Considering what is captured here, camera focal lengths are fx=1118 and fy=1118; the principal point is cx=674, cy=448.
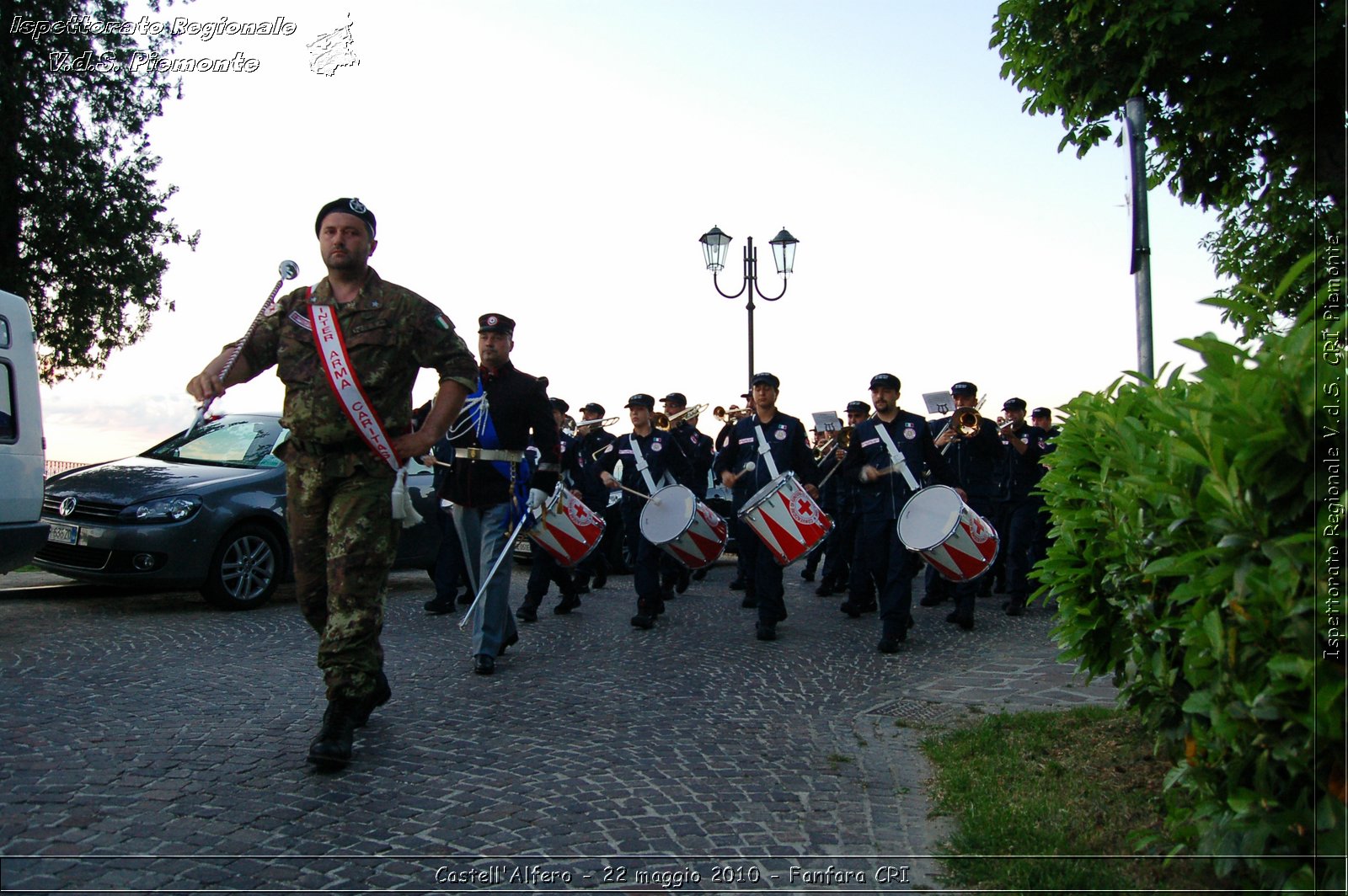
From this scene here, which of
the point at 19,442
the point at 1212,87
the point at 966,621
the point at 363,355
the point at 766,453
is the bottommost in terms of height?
the point at 966,621

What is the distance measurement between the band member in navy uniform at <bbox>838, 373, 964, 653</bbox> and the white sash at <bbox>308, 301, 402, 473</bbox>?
15.9 feet

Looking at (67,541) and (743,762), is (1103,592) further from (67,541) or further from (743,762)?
(67,541)

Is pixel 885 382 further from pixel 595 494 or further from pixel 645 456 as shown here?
pixel 595 494

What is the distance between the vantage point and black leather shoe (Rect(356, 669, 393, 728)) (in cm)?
466

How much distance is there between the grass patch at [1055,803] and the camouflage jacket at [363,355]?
260 cm

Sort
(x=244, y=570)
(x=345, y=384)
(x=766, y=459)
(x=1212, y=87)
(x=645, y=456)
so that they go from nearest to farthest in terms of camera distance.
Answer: (x=345, y=384) < (x=766, y=459) < (x=244, y=570) < (x=645, y=456) < (x=1212, y=87)

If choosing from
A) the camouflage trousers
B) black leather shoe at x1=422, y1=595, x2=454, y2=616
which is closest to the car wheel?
black leather shoe at x1=422, y1=595, x2=454, y2=616

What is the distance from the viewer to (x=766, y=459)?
30.0 feet

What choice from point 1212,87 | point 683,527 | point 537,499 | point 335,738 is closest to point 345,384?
point 335,738

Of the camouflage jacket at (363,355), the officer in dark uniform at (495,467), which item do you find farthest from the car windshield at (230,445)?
the camouflage jacket at (363,355)

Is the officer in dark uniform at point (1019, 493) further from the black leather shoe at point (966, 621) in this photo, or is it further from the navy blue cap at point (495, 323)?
the navy blue cap at point (495, 323)

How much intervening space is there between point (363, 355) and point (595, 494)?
8239 millimetres

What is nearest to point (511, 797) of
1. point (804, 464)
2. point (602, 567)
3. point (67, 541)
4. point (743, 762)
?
point (743, 762)

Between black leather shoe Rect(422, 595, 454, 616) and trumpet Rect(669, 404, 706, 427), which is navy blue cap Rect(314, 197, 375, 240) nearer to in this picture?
black leather shoe Rect(422, 595, 454, 616)
